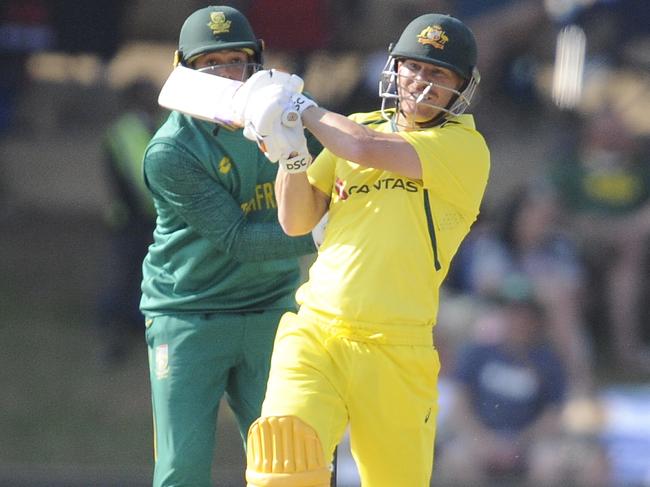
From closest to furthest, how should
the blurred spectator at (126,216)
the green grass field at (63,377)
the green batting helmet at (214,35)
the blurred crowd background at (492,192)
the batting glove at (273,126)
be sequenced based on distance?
the batting glove at (273,126) < the green batting helmet at (214,35) < the blurred crowd background at (492,192) < the blurred spectator at (126,216) < the green grass field at (63,377)

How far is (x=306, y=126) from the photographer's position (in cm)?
373

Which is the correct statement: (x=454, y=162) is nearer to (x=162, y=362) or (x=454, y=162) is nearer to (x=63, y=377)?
(x=162, y=362)

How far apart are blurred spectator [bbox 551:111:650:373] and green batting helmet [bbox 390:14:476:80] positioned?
2.63 meters

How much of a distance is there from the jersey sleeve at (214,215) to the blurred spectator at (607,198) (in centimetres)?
245

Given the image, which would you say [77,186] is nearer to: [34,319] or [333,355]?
[34,319]

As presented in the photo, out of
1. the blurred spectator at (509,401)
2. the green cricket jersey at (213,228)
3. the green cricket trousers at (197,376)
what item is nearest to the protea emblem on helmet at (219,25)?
the green cricket jersey at (213,228)

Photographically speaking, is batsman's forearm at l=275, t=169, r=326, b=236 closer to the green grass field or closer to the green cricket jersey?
the green cricket jersey

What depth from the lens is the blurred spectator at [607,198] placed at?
21.3 feet

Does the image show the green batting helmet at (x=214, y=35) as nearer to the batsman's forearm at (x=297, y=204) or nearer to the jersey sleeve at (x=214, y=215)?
the jersey sleeve at (x=214, y=215)

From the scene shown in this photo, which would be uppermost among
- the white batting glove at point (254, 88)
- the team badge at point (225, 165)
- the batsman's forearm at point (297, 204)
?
the white batting glove at point (254, 88)

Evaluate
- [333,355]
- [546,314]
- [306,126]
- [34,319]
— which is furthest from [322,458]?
[34,319]

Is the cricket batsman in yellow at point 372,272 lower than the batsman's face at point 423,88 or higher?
lower

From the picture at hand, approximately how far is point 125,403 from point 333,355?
318cm

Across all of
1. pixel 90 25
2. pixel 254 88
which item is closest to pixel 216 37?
pixel 254 88
